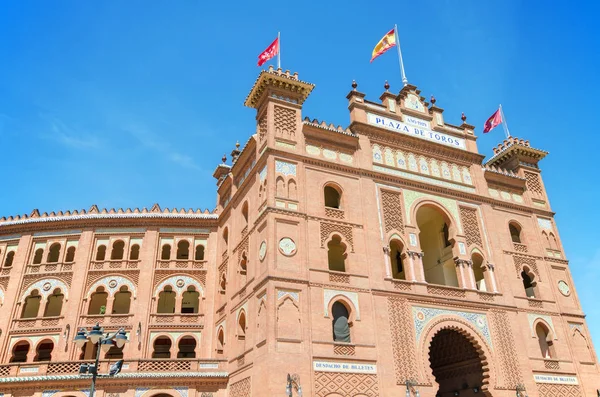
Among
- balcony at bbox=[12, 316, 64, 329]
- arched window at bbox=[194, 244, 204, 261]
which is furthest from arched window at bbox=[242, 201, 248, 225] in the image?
balcony at bbox=[12, 316, 64, 329]

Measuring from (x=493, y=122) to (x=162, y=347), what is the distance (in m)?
21.0

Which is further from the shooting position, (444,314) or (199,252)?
(199,252)

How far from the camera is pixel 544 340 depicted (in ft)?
80.5

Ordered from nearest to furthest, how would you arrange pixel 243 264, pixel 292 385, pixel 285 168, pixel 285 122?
pixel 292 385 → pixel 285 168 → pixel 285 122 → pixel 243 264

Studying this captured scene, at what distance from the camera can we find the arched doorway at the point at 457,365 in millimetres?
22719

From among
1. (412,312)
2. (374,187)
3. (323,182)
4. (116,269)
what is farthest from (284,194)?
(116,269)

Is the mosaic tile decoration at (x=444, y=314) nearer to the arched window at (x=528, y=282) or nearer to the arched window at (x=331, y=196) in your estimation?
the arched window at (x=528, y=282)

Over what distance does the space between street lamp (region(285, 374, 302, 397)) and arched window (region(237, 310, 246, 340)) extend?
4340mm

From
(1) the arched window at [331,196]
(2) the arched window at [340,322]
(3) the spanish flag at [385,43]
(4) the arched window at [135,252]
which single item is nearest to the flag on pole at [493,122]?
(3) the spanish flag at [385,43]

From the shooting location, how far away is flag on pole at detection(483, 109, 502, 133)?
28.4 metres

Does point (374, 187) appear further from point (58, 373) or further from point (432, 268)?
point (58, 373)

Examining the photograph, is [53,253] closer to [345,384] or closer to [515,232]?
[345,384]

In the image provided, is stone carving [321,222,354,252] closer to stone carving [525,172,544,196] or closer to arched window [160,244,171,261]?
arched window [160,244,171,261]

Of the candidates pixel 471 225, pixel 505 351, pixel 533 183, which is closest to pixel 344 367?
pixel 505 351
